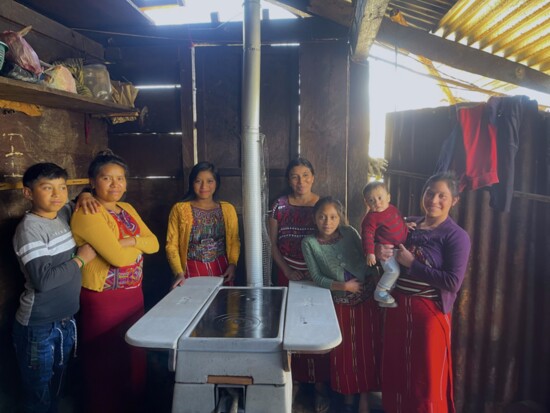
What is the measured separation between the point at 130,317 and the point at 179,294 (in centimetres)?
49

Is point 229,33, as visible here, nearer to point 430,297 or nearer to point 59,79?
point 59,79

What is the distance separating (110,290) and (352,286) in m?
1.54

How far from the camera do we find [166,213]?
12.0ft

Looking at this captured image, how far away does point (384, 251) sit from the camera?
2.49 meters

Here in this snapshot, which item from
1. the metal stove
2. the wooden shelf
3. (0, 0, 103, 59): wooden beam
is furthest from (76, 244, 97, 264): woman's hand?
(0, 0, 103, 59): wooden beam

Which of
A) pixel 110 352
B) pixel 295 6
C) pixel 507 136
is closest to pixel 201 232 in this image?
A: pixel 110 352

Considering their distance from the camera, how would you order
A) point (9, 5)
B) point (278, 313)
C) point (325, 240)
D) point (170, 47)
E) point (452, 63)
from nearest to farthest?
point (278, 313)
point (9, 5)
point (325, 240)
point (452, 63)
point (170, 47)

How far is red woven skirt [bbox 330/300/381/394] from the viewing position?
2.80 meters

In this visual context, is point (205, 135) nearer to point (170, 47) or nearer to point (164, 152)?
point (164, 152)

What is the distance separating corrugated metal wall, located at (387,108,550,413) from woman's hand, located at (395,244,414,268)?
2.52 ft

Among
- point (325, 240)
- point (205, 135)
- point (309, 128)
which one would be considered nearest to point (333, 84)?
point (309, 128)

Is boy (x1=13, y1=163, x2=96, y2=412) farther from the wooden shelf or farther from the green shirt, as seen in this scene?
the green shirt

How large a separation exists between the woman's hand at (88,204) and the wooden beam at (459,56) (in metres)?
2.46

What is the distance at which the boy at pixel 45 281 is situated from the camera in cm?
211
